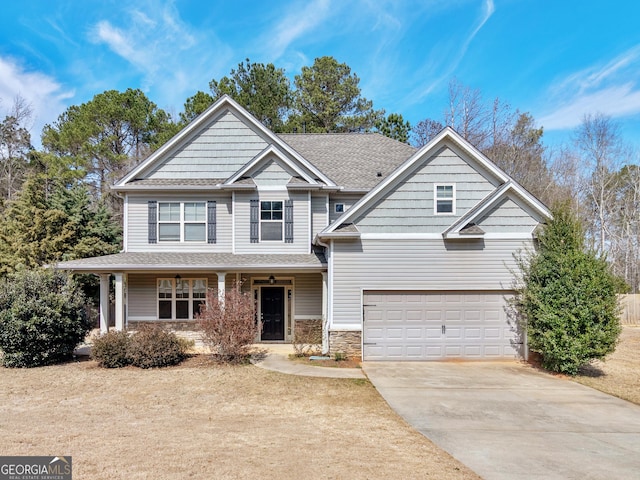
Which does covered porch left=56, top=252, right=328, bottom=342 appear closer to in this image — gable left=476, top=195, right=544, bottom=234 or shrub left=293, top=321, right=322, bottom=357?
shrub left=293, top=321, right=322, bottom=357

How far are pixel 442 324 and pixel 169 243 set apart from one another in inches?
393

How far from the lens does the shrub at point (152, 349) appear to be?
36.2 feet

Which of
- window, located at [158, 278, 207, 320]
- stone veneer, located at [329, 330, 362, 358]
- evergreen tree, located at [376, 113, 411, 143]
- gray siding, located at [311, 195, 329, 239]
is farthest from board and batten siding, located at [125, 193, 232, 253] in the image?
evergreen tree, located at [376, 113, 411, 143]

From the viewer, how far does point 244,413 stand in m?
7.50

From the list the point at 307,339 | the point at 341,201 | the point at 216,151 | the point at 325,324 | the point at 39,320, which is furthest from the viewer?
the point at 341,201

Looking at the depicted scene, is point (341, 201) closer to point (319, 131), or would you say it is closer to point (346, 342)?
point (346, 342)

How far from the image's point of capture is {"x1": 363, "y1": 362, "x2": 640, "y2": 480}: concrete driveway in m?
5.50

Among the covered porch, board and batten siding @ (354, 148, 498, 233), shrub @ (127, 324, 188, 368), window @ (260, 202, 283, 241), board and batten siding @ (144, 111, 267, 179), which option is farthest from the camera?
board and batten siding @ (144, 111, 267, 179)

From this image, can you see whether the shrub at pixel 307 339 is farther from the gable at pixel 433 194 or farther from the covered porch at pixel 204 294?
the gable at pixel 433 194

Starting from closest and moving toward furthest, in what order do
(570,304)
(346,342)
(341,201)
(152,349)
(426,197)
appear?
(570,304) < (152,349) < (346,342) < (426,197) < (341,201)

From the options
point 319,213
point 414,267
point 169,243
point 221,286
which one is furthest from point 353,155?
point 169,243

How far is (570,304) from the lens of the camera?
34.2 ft

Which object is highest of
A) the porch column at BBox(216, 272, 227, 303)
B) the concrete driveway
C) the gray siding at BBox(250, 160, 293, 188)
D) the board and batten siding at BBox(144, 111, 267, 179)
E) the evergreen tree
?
the evergreen tree

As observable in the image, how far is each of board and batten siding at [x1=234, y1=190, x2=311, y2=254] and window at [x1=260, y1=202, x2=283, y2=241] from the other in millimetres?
185
